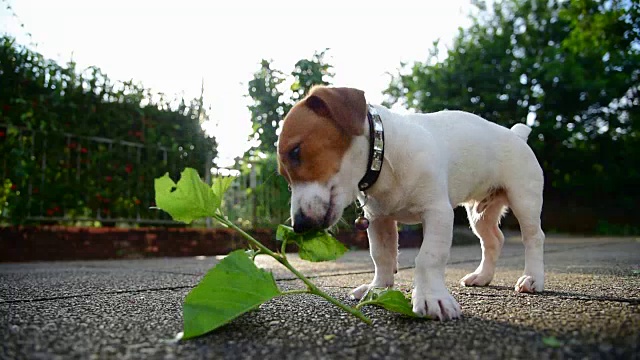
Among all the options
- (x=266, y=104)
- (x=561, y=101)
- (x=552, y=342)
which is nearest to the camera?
(x=552, y=342)

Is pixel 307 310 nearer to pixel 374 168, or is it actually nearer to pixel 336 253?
pixel 336 253

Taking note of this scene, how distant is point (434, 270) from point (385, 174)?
17.0 inches

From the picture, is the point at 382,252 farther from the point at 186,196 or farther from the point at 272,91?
the point at 272,91

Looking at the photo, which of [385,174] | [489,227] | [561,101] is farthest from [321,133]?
[561,101]

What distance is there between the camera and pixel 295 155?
1940mm

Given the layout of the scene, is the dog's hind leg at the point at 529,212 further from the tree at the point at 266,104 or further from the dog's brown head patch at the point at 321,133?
the tree at the point at 266,104

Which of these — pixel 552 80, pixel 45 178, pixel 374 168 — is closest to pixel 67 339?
pixel 374 168

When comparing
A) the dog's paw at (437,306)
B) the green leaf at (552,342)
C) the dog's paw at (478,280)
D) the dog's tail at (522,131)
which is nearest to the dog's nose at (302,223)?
the dog's paw at (437,306)

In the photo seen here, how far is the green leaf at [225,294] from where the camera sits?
1.29 meters

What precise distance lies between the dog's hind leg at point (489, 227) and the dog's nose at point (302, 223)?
1.23 meters

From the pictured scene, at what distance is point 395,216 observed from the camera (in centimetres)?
221

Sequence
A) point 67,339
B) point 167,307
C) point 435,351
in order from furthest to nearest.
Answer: point 167,307
point 67,339
point 435,351

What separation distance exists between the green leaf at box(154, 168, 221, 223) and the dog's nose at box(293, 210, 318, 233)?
1.05 ft

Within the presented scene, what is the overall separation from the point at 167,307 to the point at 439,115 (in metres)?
1.53
